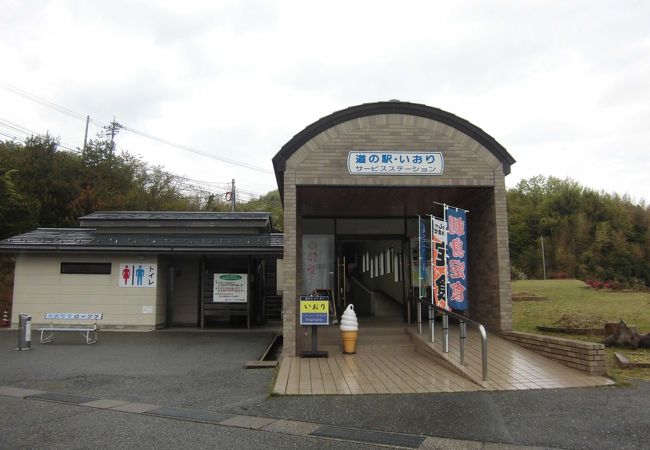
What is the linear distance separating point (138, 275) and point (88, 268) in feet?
4.95

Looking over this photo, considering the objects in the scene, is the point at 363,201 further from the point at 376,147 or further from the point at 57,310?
the point at 57,310

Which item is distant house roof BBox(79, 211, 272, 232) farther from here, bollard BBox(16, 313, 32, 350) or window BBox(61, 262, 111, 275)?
bollard BBox(16, 313, 32, 350)

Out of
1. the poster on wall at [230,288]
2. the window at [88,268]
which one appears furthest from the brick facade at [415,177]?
the window at [88,268]

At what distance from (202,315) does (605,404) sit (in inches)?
435

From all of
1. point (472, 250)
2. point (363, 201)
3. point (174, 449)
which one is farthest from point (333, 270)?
point (174, 449)

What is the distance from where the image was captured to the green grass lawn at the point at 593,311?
8273 mm

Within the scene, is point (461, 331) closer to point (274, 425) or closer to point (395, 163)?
point (274, 425)

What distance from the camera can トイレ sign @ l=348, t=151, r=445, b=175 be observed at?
371 inches

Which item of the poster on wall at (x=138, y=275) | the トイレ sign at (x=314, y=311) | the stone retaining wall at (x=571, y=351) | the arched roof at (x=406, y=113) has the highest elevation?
the arched roof at (x=406, y=113)

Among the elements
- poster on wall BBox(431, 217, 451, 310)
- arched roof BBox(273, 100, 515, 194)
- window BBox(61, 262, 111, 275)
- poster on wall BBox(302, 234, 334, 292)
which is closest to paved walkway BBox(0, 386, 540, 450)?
poster on wall BBox(431, 217, 451, 310)

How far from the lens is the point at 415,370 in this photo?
7488 mm

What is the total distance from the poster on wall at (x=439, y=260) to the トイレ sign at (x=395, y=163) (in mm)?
1058

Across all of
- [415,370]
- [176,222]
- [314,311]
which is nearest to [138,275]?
[176,222]

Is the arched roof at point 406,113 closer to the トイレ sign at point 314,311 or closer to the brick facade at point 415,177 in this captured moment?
the brick facade at point 415,177
